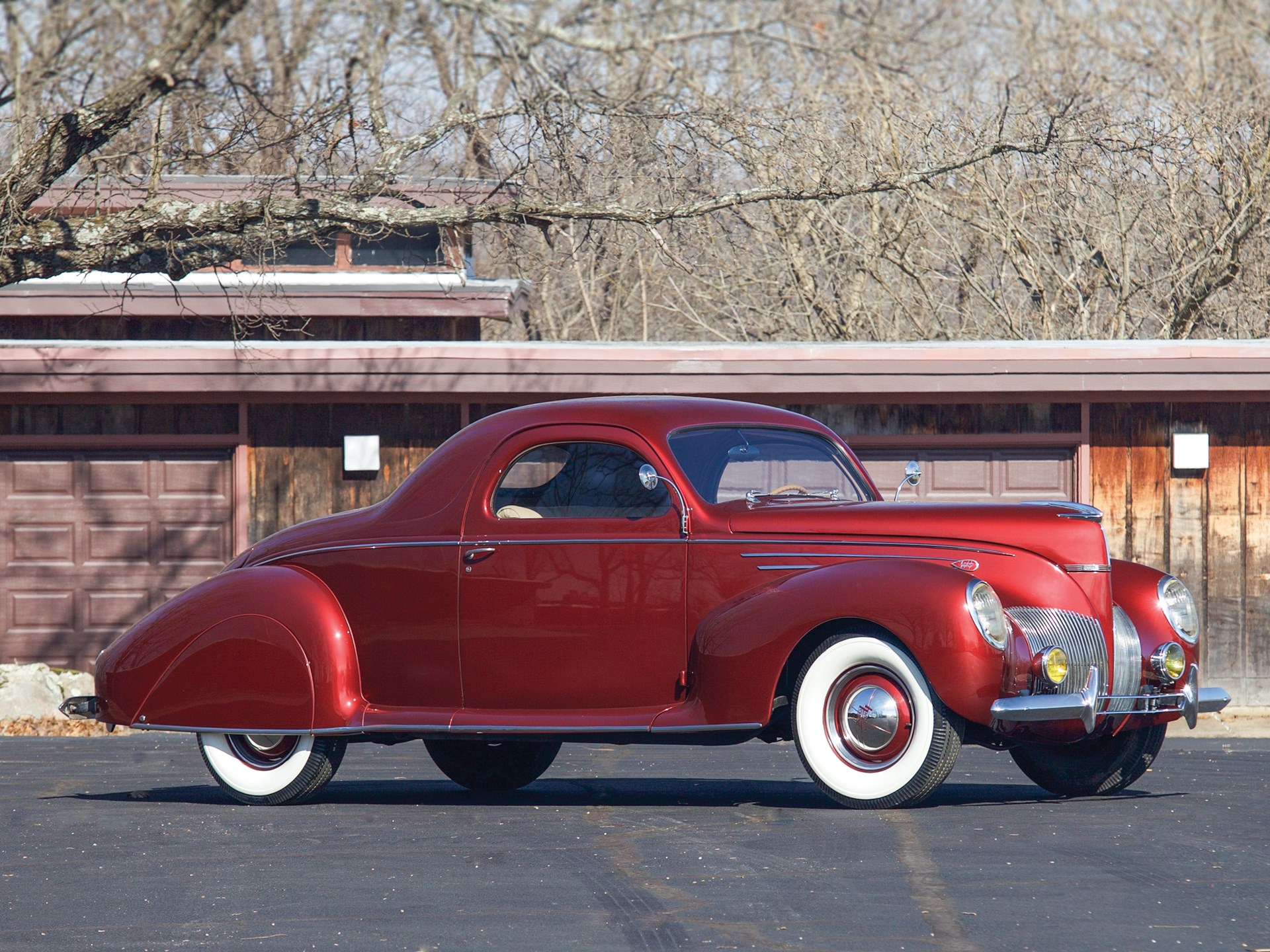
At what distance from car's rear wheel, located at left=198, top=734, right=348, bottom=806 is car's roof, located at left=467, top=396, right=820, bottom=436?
1718 millimetres

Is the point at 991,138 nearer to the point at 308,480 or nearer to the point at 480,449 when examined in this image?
the point at 308,480

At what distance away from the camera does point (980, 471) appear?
14469 mm

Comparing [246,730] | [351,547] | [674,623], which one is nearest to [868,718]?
[674,623]

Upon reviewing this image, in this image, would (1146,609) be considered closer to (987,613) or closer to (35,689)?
(987,613)

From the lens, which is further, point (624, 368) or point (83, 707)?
point (624, 368)

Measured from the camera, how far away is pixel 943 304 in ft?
71.0

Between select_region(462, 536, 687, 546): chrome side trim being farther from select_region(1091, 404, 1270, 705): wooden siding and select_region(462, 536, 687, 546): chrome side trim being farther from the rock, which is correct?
select_region(1091, 404, 1270, 705): wooden siding

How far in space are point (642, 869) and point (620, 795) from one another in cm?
257

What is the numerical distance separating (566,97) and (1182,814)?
606 cm

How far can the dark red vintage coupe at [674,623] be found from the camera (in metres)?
6.63

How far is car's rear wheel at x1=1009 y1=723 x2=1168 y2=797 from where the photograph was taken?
7.51 meters

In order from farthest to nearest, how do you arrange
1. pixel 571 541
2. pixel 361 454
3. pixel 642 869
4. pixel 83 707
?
pixel 361 454 → pixel 83 707 → pixel 571 541 → pixel 642 869

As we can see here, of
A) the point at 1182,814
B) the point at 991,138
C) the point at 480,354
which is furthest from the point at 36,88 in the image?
the point at 991,138

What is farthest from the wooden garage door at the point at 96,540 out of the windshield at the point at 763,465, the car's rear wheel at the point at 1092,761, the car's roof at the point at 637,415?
the car's rear wheel at the point at 1092,761
